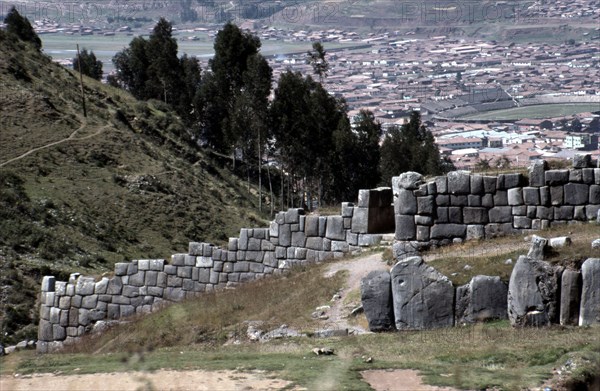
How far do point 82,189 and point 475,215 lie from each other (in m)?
23.6

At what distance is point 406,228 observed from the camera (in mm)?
22328

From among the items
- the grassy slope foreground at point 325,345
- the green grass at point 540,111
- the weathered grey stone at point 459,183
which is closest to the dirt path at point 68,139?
the grassy slope foreground at point 325,345

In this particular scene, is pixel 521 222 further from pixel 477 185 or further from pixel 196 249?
pixel 196 249

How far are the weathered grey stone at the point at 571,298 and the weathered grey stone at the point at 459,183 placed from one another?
5390 millimetres

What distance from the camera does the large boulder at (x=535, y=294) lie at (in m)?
17.2

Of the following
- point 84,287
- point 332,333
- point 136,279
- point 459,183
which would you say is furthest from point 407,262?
point 84,287

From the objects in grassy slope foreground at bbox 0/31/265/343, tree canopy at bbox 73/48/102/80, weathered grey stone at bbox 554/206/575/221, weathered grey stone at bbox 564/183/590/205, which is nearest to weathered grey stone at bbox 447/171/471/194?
weathered grey stone at bbox 554/206/575/221

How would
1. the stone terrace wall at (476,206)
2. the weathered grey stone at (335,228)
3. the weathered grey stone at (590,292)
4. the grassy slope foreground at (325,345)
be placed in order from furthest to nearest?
the weathered grey stone at (335,228)
the stone terrace wall at (476,206)
the weathered grey stone at (590,292)
the grassy slope foreground at (325,345)

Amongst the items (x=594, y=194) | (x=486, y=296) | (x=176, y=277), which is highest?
(x=594, y=194)

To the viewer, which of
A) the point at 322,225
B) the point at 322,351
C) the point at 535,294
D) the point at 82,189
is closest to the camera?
the point at 322,351

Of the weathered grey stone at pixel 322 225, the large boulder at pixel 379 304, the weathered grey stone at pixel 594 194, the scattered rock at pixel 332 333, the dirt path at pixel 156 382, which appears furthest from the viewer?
the weathered grey stone at pixel 322 225

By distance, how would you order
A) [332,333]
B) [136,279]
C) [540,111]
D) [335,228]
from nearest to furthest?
[332,333]
[335,228]
[136,279]
[540,111]

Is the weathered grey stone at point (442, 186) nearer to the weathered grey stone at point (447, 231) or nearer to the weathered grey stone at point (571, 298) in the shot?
the weathered grey stone at point (447, 231)

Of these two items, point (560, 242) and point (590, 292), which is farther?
point (560, 242)
